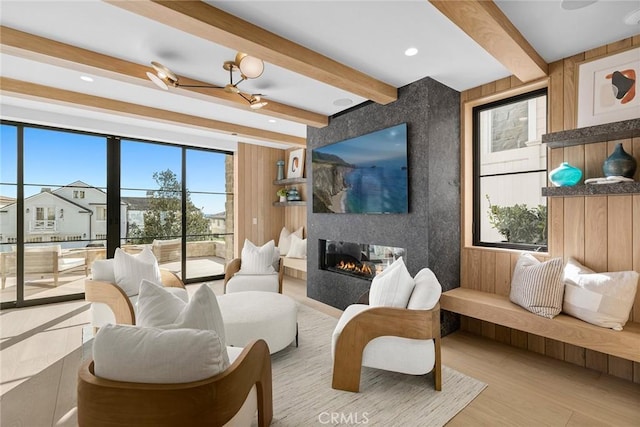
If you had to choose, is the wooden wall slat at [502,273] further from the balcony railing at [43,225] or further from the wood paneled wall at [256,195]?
the balcony railing at [43,225]

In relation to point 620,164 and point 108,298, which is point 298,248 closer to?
point 108,298

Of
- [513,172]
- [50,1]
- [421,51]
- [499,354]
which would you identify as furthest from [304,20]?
[499,354]

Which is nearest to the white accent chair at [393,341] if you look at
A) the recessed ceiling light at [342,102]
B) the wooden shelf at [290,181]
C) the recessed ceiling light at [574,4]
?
the recessed ceiling light at [574,4]

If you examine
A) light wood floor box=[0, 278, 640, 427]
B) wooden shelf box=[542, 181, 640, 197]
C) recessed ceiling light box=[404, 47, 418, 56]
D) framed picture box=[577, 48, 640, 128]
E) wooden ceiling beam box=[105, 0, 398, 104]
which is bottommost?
light wood floor box=[0, 278, 640, 427]

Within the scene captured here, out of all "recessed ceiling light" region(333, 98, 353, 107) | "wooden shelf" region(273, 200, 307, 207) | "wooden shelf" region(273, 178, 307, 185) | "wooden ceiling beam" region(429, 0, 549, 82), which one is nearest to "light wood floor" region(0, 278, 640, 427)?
"wooden ceiling beam" region(429, 0, 549, 82)

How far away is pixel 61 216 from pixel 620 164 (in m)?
6.37

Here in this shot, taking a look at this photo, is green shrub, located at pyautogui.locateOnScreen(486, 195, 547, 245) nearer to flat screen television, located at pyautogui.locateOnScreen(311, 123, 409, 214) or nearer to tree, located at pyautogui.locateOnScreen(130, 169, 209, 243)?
flat screen television, located at pyautogui.locateOnScreen(311, 123, 409, 214)

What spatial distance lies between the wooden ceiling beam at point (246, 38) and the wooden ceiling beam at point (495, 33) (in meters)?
1.02

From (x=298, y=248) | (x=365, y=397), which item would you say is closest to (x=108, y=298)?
(x=365, y=397)

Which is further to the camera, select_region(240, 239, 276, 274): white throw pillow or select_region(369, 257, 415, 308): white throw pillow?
select_region(240, 239, 276, 274): white throw pillow

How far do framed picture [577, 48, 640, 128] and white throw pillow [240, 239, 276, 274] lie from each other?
3.50 m

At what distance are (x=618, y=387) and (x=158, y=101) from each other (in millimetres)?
5128

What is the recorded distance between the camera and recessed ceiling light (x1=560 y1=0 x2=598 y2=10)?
5.95 feet

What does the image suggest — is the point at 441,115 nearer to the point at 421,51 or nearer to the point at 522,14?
the point at 421,51
